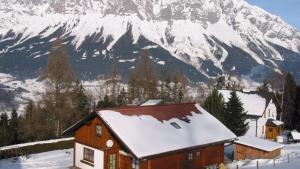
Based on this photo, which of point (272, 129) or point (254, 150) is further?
point (272, 129)

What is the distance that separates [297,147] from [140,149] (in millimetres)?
28432

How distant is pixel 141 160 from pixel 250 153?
15792mm

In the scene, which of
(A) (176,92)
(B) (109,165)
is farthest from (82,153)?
(A) (176,92)

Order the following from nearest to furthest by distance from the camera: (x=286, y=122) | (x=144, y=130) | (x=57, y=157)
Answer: (x=144, y=130), (x=57, y=157), (x=286, y=122)

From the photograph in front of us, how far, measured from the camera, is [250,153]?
149 feet

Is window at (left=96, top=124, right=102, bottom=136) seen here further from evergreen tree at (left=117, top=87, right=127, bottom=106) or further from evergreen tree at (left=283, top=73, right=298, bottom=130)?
evergreen tree at (left=283, top=73, right=298, bottom=130)

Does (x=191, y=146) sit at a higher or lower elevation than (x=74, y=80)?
lower

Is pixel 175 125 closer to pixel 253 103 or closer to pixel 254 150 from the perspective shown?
pixel 254 150

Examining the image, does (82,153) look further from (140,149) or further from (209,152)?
(209,152)

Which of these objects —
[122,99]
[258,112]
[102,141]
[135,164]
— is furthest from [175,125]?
[122,99]

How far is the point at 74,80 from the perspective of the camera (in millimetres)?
57562

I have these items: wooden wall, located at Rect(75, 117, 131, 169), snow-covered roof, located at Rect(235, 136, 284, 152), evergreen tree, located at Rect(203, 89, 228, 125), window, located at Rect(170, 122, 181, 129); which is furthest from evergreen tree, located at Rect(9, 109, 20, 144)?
snow-covered roof, located at Rect(235, 136, 284, 152)

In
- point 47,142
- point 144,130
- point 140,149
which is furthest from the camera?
point 47,142

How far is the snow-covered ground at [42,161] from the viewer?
40688mm
